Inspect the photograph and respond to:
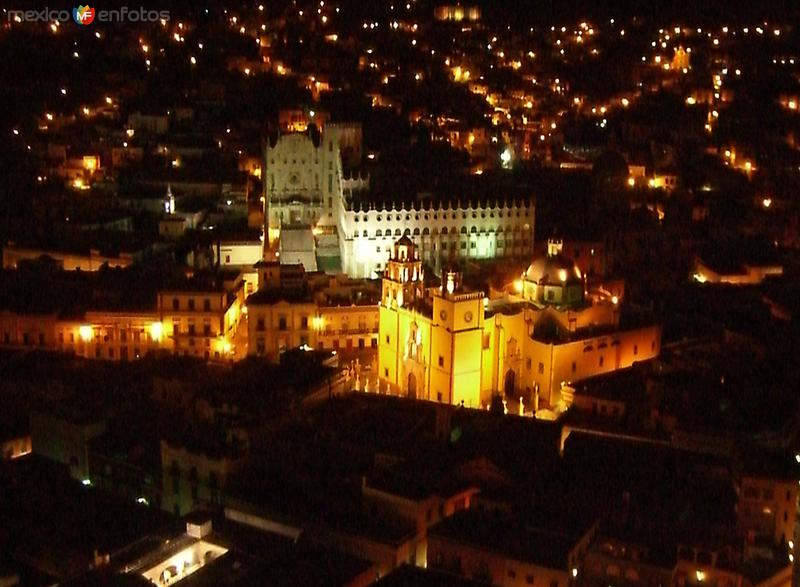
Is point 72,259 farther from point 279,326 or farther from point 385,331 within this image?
point 385,331

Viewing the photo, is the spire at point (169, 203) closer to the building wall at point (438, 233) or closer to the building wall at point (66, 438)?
the building wall at point (438, 233)

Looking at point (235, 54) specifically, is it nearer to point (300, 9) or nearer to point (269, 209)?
point (300, 9)

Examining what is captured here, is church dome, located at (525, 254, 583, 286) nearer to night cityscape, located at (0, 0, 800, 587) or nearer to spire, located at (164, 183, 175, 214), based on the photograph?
night cityscape, located at (0, 0, 800, 587)

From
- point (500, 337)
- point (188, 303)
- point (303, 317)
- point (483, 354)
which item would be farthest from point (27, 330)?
point (500, 337)

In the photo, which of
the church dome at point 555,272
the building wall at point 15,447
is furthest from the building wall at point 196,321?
the church dome at point 555,272

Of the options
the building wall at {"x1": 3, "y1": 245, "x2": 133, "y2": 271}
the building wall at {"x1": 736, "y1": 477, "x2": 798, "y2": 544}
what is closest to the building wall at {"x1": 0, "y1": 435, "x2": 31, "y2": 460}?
the building wall at {"x1": 3, "y1": 245, "x2": 133, "y2": 271}

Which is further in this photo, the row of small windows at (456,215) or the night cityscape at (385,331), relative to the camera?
Result: the row of small windows at (456,215)
